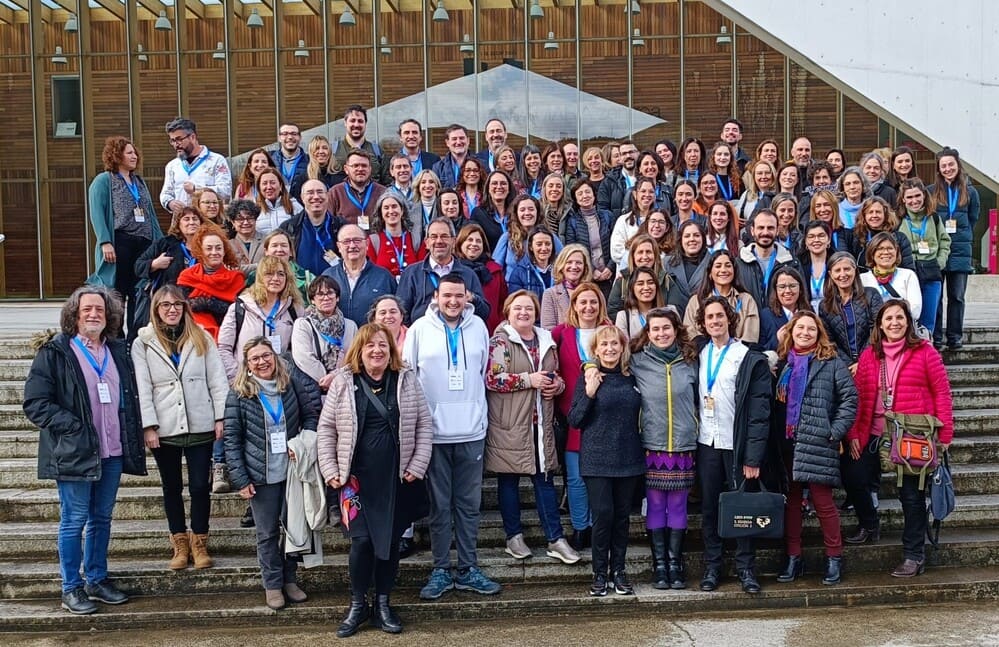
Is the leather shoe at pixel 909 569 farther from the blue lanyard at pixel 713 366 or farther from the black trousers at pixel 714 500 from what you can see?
the blue lanyard at pixel 713 366

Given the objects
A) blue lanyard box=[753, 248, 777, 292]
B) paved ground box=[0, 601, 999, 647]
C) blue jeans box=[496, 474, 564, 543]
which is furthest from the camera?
blue lanyard box=[753, 248, 777, 292]

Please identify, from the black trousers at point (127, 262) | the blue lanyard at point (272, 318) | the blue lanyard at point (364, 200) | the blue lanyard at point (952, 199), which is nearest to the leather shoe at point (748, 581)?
the blue lanyard at point (272, 318)

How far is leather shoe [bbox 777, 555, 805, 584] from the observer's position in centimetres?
634

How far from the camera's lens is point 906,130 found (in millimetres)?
13742

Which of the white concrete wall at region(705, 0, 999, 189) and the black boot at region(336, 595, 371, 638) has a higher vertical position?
the white concrete wall at region(705, 0, 999, 189)

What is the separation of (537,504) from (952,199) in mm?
5216

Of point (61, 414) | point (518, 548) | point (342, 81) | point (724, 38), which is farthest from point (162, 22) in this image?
point (518, 548)

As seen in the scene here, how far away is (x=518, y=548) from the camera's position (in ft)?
21.4

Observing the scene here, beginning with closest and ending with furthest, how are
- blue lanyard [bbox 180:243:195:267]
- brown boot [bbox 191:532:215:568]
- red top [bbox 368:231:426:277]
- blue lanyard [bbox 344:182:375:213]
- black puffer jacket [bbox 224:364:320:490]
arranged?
black puffer jacket [bbox 224:364:320:490] → brown boot [bbox 191:532:215:568] → blue lanyard [bbox 180:243:195:267] → red top [bbox 368:231:426:277] → blue lanyard [bbox 344:182:375:213]

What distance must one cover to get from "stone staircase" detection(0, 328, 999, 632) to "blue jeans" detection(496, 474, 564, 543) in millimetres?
194

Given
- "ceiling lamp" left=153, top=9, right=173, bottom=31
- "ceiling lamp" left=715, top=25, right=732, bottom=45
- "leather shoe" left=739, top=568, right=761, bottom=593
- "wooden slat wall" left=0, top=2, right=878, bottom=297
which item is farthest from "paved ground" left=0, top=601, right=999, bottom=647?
"ceiling lamp" left=153, top=9, right=173, bottom=31

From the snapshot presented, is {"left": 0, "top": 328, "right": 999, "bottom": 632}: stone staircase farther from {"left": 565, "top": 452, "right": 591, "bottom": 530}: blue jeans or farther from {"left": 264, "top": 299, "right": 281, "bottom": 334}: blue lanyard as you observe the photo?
{"left": 264, "top": 299, "right": 281, "bottom": 334}: blue lanyard

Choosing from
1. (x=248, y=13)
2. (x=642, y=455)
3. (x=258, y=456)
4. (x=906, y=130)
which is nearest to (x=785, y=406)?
(x=642, y=455)

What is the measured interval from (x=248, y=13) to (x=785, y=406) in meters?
15.7
